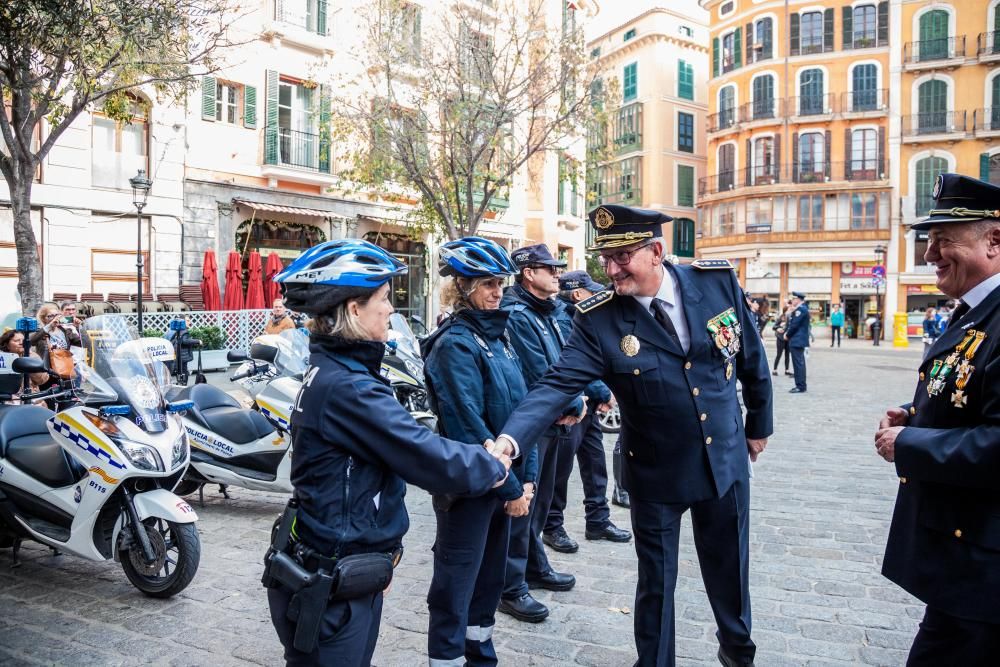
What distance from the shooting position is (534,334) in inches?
180

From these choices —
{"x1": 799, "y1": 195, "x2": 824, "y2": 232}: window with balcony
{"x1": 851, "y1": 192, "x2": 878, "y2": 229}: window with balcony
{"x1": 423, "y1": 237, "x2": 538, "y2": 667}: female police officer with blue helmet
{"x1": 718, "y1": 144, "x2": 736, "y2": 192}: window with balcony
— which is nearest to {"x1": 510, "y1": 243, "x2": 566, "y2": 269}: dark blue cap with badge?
{"x1": 423, "y1": 237, "x2": 538, "y2": 667}: female police officer with blue helmet

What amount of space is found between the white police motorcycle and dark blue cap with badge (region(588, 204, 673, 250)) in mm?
2875

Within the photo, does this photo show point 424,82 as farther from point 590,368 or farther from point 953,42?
point 953,42

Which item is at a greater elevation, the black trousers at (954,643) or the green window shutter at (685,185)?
the green window shutter at (685,185)

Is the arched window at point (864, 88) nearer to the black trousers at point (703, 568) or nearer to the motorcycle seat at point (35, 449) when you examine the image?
the black trousers at point (703, 568)

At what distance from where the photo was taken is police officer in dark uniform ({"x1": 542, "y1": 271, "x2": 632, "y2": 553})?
5195mm

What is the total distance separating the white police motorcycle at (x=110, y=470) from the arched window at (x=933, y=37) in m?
45.1

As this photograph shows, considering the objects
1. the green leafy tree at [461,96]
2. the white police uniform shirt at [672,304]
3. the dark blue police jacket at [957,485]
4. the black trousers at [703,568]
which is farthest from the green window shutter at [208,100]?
the dark blue police jacket at [957,485]

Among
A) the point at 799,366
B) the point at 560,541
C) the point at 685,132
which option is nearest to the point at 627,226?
the point at 560,541

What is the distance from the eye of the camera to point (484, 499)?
3162 millimetres

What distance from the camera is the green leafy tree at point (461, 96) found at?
15250 mm

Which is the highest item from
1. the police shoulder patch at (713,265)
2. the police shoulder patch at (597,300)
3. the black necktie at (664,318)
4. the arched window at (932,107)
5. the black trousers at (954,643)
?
the arched window at (932,107)

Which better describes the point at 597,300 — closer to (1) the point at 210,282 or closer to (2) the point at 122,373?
(2) the point at 122,373

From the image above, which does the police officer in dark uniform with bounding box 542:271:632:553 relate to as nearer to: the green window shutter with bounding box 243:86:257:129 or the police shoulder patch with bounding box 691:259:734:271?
the police shoulder patch with bounding box 691:259:734:271
